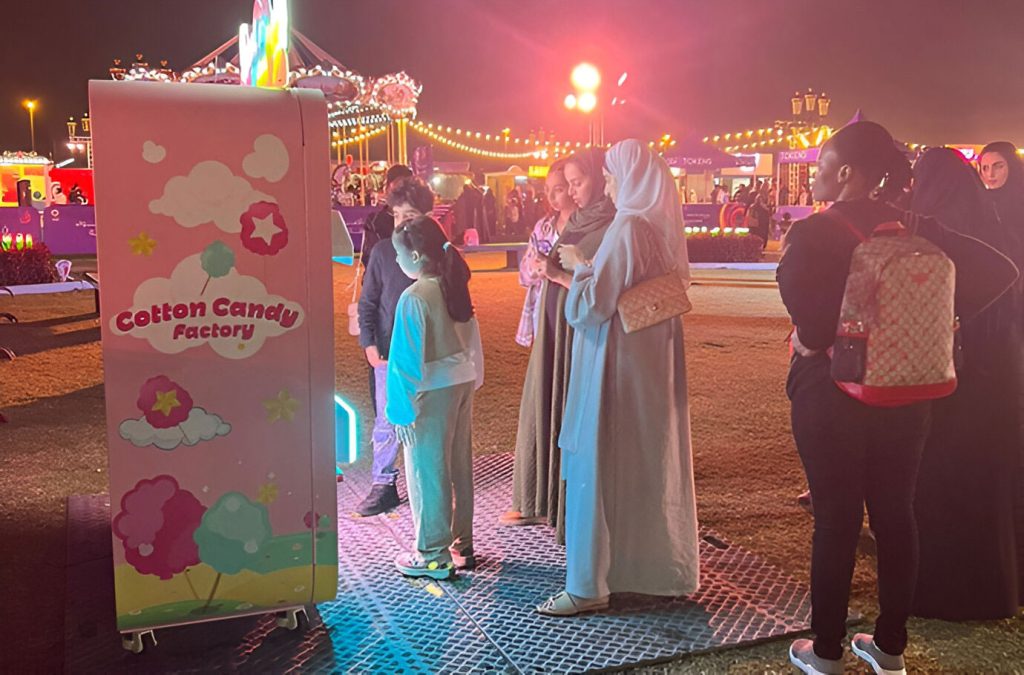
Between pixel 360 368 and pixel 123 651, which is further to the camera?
pixel 360 368

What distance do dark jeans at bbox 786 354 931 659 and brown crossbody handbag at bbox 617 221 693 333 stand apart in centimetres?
59

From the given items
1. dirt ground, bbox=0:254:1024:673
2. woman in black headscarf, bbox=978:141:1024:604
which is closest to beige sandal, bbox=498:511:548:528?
dirt ground, bbox=0:254:1024:673

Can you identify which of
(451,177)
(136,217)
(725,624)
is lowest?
(725,624)

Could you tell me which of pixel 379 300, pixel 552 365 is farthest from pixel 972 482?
pixel 379 300

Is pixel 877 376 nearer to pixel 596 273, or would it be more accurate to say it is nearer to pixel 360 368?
pixel 596 273

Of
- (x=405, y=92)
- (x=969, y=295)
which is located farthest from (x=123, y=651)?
(x=405, y=92)

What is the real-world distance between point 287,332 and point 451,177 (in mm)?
30816

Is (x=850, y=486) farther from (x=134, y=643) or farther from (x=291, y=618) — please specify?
(x=134, y=643)

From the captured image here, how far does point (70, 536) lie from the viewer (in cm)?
427

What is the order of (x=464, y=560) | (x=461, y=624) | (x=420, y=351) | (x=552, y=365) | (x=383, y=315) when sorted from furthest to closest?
(x=383, y=315), (x=552, y=365), (x=464, y=560), (x=420, y=351), (x=461, y=624)

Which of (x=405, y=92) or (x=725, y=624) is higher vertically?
(x=405, y=92)

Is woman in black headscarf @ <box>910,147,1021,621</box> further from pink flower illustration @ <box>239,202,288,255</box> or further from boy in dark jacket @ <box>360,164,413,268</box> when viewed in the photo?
boy in dark jacket @ <box>360,164,413,268</box>

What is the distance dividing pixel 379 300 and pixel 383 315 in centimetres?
8

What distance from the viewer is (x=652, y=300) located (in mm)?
3346
